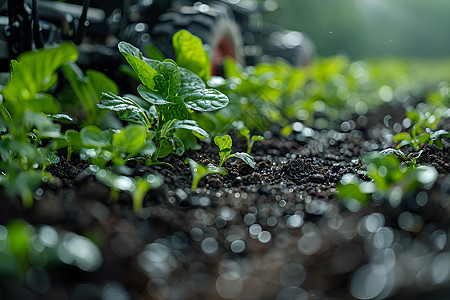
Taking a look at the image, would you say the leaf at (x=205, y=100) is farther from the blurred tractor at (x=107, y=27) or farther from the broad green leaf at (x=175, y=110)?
the blurred tractor at (x=107, y=27)

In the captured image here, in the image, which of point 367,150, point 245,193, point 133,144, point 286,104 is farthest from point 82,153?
point 286,104

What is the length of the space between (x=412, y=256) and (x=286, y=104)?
1561 millimetres

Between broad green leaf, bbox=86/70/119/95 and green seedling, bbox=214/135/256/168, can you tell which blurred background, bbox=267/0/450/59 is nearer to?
broad green leaf, bbox=86/70/119/95

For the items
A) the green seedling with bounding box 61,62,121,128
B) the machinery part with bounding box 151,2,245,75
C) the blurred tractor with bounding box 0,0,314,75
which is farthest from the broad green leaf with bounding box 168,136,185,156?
the machinery part with bounding box 151,2,245,75

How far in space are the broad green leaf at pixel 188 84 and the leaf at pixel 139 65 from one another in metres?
0.08

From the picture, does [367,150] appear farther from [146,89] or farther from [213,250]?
[213,250]

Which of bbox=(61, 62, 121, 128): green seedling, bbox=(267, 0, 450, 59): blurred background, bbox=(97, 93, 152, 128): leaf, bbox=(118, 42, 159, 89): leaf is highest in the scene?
bbox=(267, 0, 450, 59): blurred background

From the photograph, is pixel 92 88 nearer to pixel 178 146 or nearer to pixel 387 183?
Answer: pixel 178 146

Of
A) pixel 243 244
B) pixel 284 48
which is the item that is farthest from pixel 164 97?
pixel 284 48

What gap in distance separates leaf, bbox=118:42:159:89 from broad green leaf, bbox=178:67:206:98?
3.0 inches

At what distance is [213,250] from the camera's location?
686 millimetres

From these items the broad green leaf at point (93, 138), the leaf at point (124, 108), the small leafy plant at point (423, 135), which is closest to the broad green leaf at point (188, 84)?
the leaf at point (124, 108)

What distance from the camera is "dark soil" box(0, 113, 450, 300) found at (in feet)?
1.74

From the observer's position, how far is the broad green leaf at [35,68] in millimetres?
717
